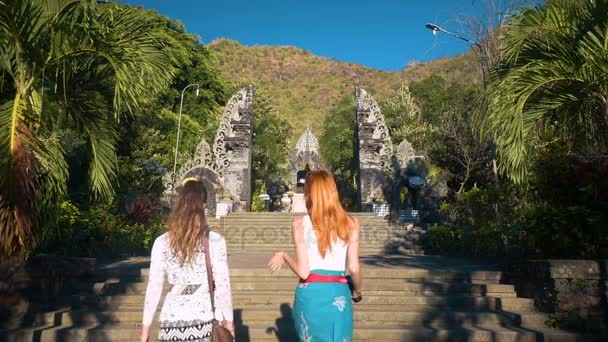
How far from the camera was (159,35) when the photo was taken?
614 centimetres

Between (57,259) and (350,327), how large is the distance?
499cm

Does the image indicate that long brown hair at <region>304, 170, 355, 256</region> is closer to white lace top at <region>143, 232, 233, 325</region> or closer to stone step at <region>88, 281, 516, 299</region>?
white lace top at <region>143, 232, 233, 325</region>

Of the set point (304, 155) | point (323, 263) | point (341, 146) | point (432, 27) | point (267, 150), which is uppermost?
point (432, 27)

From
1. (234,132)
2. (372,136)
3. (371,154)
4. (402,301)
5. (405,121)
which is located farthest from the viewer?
(405,121)

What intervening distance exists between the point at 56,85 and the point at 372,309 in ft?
16.0

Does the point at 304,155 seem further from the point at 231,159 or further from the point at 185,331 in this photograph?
the point at 185,331

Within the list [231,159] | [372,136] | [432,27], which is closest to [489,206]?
[432,27]

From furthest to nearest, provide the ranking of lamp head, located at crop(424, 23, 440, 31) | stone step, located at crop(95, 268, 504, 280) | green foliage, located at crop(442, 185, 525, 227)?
lamp head, located at crop(424, 23, 440, 31) < green foliage, located at crop(442, 185, 525, 227) < stone step, located at crop(95, 268, 504, 280)

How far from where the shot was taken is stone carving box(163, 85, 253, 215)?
18041mm

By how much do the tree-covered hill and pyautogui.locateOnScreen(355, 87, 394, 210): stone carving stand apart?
1562 inches

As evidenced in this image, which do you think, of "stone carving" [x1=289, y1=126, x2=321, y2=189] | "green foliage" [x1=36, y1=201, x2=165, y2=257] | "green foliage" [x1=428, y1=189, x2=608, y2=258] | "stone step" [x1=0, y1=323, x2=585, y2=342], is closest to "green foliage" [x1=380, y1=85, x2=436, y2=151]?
"stone carving" [x1=289, y1=126, x2=321, y2=189]

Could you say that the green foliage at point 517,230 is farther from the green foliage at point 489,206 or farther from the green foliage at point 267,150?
the green foliage at point 267,150

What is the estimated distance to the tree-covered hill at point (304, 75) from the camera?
68.5 meters

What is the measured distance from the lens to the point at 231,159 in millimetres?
19516
